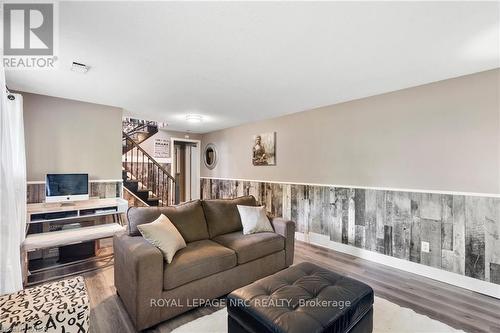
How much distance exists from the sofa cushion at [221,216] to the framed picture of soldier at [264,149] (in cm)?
189

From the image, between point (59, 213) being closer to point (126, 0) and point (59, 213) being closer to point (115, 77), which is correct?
point (115, 77)

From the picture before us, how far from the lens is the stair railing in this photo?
6.05 m

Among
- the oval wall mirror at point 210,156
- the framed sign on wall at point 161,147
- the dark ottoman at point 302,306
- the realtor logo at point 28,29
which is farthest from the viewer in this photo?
the framed sign on wall at point 161,147

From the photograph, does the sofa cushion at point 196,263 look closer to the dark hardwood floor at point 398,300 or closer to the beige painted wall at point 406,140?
the dark hardwood floor at point 398,300

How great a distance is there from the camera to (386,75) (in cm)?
263

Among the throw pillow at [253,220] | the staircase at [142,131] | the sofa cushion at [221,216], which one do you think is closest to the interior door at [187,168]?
the staircase at [142,131]

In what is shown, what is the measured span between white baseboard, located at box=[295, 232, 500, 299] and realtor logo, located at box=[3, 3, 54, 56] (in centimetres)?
423

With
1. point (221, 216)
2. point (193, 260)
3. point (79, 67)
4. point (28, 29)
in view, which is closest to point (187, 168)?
point (221, 216)

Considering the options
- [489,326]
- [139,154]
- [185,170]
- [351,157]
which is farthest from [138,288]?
[185,170]

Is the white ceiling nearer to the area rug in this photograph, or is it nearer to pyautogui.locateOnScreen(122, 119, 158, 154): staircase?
the area rug

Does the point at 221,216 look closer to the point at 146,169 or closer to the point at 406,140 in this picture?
the point at 406,140

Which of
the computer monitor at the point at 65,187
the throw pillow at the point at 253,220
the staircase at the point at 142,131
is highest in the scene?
the staircase at the point at 142,131

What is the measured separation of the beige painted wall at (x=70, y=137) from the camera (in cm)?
336

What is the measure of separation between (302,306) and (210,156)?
218 inches
